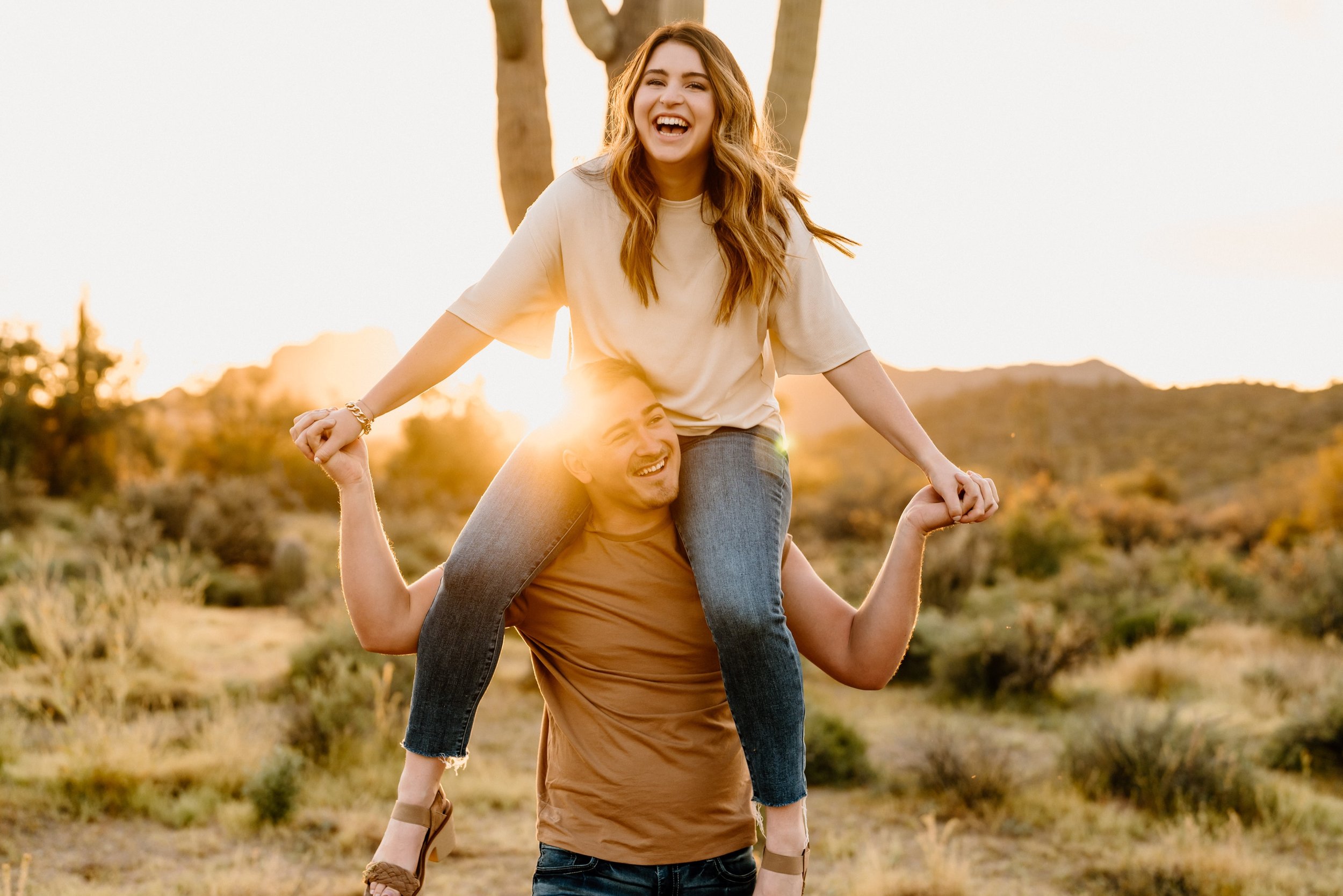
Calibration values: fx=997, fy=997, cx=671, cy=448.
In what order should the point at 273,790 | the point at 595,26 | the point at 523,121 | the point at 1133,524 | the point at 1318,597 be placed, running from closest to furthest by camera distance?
1. the point at 595,26
2. the point at 523,121
3. the point at 273,790
4. the point at 1318,597
5. the point at 1133,524

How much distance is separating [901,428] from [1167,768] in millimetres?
5345

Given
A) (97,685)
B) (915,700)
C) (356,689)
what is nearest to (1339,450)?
(915,700)

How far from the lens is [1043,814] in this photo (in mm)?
6633

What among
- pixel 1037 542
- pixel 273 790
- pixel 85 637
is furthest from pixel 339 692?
pixel 1037 542

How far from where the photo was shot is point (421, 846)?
253 centimetres

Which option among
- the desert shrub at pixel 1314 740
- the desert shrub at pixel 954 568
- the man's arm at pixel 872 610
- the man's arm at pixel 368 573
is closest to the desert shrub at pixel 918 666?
the desert shrub at pixel 954 568

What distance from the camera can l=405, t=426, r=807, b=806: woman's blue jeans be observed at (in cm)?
242

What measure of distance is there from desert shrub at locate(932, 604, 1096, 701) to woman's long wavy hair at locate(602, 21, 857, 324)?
749 centimetres

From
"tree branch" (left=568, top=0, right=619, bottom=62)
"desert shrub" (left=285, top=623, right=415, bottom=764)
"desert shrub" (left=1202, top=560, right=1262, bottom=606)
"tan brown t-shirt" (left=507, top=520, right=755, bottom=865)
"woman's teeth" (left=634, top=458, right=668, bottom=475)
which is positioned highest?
"tree branch" (left=568, top=0, right=619, bottom=62)

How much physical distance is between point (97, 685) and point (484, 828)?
3.19 meters

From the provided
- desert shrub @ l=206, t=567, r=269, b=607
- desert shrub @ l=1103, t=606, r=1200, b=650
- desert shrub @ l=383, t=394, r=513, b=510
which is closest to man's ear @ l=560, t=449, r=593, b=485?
desert shrub @ l=1103, t=606, r=1200, b=650

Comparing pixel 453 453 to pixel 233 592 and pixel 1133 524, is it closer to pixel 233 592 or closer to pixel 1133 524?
pixel 233 592

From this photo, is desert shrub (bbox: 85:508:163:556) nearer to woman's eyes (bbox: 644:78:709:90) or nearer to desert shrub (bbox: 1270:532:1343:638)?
woman's eyes (bbox: 644:78:709:90)

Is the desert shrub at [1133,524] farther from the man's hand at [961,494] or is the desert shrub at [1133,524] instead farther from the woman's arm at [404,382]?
the woman's arm at [404,382]
